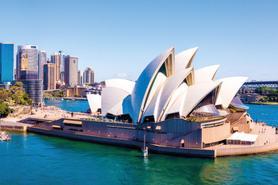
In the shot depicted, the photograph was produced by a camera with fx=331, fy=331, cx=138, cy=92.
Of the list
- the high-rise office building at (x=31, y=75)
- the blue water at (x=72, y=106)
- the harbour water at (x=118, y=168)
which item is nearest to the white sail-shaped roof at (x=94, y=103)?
the harbour water at (x=118, y=168)

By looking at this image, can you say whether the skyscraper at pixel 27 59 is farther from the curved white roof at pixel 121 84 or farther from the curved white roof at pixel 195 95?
the curved white roof at pixel 195 95

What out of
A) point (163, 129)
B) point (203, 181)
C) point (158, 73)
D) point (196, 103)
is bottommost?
point (203, 181)

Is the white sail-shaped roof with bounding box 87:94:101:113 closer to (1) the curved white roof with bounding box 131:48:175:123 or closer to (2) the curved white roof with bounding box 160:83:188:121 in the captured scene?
(1) the curved white roof with bounding box 131:48:175:123

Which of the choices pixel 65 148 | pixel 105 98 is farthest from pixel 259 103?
pixel 65 148

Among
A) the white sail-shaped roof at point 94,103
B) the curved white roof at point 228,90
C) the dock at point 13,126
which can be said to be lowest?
the dock at point 13,126

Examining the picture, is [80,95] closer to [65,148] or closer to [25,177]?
[65,148]

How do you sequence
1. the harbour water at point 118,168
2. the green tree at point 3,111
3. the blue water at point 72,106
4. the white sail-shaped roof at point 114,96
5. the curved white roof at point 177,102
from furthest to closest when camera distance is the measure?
the blue water at point 72,106 < the green tree at point 3,111 < the white sail-shaped roof at point 114,96 < the curved white roof at point 177,102 < the harbour water at point 118,168
